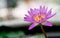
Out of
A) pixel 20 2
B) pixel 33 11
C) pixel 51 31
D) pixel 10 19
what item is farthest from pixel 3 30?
pixel 20 2

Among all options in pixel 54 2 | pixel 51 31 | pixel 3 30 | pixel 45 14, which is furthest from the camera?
pixel 54 2

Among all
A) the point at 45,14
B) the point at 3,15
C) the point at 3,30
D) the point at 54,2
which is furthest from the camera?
the point at 3,15

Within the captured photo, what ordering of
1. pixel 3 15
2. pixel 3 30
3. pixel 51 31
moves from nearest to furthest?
pixel 3 30, pixel 51 31, pixel 3 15

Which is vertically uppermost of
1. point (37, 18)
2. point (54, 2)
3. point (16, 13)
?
point (37, 18)

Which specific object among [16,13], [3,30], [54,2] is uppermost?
[3,30]

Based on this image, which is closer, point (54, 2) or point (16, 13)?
point (54, 2)

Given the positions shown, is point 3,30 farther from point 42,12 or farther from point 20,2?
point 20,2

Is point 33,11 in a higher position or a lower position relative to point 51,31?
higher

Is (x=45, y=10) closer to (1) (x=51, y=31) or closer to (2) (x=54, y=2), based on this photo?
(1) (x=51, y=31)

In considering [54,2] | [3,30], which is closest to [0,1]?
[54,2]
